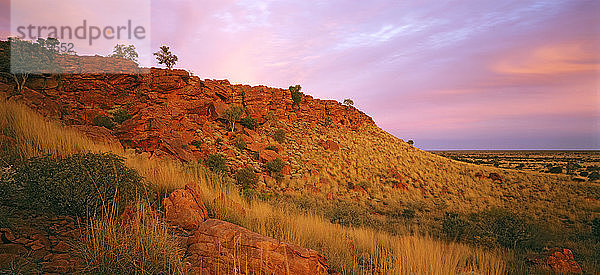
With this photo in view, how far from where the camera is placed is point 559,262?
5449 millimetres

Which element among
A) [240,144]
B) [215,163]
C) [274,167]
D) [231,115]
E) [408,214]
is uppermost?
[231,115]

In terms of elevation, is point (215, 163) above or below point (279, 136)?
below

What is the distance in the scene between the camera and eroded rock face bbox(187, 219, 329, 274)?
8.61ft

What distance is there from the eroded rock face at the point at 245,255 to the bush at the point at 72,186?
3.76 ft

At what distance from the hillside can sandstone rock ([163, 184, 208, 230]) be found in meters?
3.75

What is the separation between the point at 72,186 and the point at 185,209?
1376 millimetres

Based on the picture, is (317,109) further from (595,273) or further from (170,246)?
(170,246)

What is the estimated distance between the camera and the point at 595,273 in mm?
5492

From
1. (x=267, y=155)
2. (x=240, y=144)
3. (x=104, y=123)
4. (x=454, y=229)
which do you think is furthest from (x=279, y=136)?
(x=454, y=229)

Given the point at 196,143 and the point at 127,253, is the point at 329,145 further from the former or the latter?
the point at 127,253

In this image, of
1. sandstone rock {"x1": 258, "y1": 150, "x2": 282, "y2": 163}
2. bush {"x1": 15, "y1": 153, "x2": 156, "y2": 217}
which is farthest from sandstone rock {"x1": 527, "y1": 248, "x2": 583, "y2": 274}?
sandstone rock {"x1": 258, "y1": 150, "x2": 282, "y2": 163}

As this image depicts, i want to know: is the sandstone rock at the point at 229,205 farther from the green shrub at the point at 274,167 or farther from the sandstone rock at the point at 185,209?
the green shrub at the point at 274,167

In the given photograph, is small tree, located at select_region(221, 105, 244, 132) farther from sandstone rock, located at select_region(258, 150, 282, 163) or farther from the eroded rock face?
the eroded rock face

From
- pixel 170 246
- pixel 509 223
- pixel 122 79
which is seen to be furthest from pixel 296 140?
pixel 170 246
